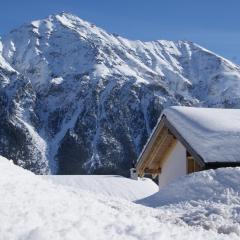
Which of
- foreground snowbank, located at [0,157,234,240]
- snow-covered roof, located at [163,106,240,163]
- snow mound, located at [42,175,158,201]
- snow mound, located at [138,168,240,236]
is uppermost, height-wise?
foreground snowbank, located at [0,157,234,240]

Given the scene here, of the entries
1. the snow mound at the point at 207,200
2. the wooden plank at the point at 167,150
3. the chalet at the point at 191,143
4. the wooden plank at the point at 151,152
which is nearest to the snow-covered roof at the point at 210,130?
the chalet at the point at 191,143

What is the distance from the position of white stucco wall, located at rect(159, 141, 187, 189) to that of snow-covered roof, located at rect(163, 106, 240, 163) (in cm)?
158

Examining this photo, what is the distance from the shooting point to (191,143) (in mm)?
16516

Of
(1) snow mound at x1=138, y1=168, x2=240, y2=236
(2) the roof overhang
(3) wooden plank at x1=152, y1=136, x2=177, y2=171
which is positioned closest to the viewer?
(1) snow mound at x1=138, y1=168, x2=240, y2=236

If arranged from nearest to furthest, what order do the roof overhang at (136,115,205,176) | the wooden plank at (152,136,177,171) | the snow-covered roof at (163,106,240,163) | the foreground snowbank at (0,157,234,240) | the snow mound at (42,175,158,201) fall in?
the foreground snowbank at (0,157,234,240), the snow-covered roof at (163,106,240,163), the roof overhang at (136,115,205,176), the wooden plank at (152,136,177,171), the snow mound at (42,175,158,201)

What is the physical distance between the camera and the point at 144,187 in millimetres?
30594

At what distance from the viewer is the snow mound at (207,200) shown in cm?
831

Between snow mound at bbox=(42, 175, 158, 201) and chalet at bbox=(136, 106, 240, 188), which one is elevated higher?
chalet at bbox=(136, 106, 240, 188)

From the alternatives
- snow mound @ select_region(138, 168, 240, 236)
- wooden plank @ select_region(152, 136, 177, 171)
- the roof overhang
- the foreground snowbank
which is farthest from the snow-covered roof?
the foreground snowbank

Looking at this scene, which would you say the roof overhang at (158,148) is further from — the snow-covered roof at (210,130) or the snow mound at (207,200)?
the snow mound at (207,200)

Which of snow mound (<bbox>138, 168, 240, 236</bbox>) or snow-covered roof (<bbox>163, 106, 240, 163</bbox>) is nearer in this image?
snow mound (<bbox>138, 168, 240, 236</bbox>)

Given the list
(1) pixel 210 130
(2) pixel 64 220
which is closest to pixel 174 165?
(1) pixel 210 130

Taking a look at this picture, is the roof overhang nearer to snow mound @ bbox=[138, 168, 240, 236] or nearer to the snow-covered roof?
the snow-covered roof

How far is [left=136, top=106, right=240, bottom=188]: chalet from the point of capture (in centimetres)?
1569
